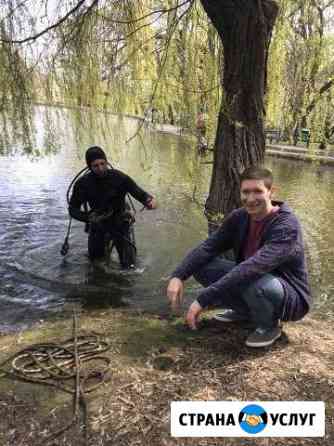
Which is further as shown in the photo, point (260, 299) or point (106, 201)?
point (106, 201)

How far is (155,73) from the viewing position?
420 cm

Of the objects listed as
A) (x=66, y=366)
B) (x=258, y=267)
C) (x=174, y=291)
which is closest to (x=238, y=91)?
(x=258, y=267)

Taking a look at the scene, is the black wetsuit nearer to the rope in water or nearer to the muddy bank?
the muddy bank

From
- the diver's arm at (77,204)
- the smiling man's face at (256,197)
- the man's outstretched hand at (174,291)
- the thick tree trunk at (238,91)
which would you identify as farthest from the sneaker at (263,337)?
the diver's arm at (77,204)

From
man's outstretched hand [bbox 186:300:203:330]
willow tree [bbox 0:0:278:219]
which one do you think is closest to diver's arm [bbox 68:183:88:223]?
willow tree [bbox 0:0:278:219]

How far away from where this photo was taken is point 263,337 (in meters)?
2.71

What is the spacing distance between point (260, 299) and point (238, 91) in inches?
77.0

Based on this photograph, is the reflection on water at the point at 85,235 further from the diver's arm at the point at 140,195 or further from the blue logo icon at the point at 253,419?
the blue logo icon at the point at 253,419

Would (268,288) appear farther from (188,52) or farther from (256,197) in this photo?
(188,52)

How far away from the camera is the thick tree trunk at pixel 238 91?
11.3ft

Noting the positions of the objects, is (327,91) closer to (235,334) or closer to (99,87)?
(99,87)

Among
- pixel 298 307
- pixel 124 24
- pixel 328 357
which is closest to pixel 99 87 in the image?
pixel 124 24

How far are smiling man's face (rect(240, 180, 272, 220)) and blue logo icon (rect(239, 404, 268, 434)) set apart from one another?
1182mm

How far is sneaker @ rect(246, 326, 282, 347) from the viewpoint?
2.69 m
